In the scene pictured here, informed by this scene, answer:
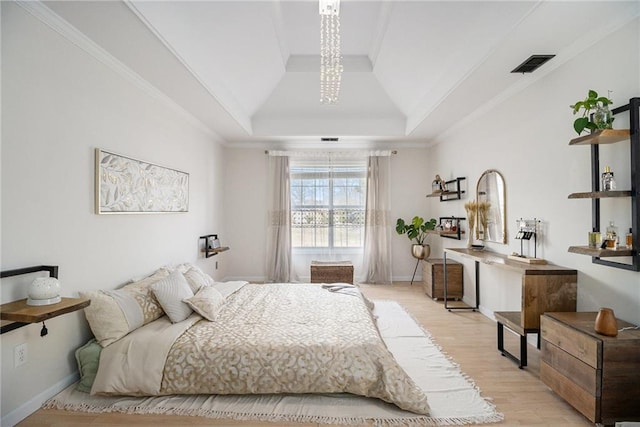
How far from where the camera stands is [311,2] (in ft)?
10.3

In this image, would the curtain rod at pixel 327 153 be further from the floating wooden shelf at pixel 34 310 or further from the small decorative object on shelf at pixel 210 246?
the floating wooden shelf at pixel 34 310

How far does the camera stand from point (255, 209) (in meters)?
5.80

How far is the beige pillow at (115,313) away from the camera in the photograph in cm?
224

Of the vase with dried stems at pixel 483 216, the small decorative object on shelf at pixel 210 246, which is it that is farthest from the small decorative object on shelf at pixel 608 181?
the small decorative object on shelf at pixel 210 246

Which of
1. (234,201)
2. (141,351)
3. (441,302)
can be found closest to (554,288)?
(441,302)

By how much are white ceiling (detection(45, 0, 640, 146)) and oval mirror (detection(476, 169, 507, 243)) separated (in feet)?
3.02

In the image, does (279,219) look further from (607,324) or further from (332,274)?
(607,324)

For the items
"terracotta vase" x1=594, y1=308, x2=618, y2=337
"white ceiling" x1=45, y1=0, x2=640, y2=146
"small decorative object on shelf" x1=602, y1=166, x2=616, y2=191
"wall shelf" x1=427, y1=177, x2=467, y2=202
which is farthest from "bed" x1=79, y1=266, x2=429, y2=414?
"wall shelf" x1=427, y1=177, x2=467, y2=202

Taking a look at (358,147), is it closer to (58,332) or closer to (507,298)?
(507,298)

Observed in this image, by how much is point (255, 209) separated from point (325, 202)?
1.32 metres

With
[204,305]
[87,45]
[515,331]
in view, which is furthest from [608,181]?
[87,45]

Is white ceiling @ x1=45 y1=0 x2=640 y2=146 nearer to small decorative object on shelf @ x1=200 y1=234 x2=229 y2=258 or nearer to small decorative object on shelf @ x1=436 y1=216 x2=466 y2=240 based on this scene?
small decorative object on shelf @ x1=436 y1=216 x2=466 y2=240

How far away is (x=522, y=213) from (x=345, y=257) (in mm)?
3209

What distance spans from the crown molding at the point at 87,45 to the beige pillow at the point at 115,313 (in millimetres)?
1846
